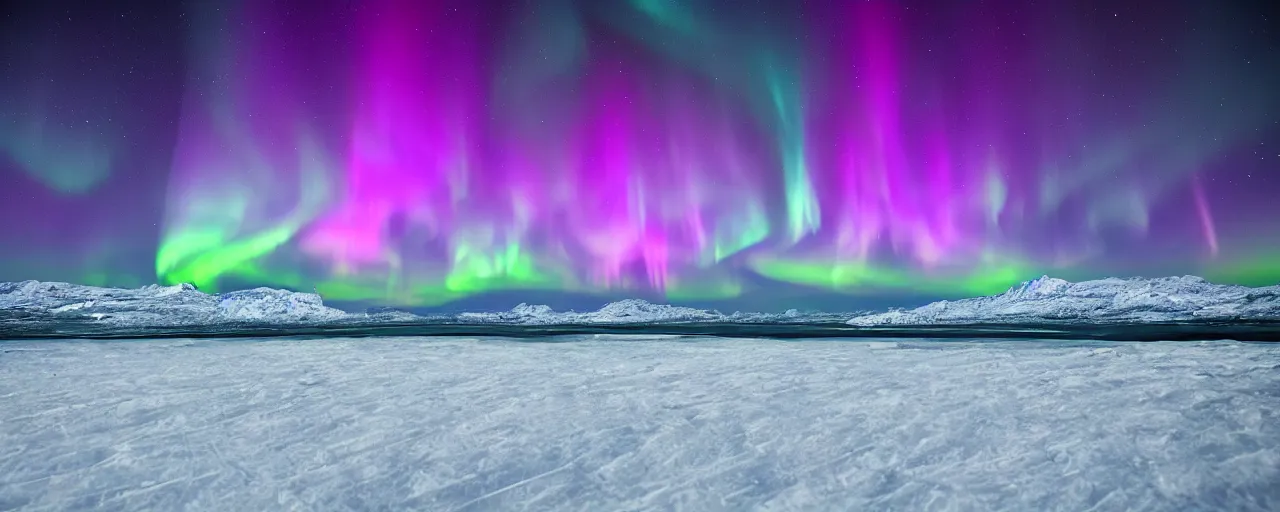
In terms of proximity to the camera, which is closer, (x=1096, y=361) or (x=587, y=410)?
(x=587, y=410)

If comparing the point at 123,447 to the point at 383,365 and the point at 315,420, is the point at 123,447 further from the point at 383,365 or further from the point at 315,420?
the point at 383,365

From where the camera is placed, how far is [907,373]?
886 cm

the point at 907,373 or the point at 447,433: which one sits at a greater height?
the point at 907,373

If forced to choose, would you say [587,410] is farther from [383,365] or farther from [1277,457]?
[1277,457]

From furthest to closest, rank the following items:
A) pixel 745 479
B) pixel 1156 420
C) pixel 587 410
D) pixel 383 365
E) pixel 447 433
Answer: pixel 383 365, pixel 587 410, pixel 447 433, pixel 1156 420, pixel 745 479

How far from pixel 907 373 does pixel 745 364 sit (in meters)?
2.69

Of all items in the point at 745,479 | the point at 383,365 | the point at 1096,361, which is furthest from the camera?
the point at 383,365

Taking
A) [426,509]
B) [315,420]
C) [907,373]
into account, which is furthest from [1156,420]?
[315,420]

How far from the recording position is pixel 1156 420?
233 inches

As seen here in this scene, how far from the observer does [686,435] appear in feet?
21.2

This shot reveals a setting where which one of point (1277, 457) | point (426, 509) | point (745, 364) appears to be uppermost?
point (745, 364)

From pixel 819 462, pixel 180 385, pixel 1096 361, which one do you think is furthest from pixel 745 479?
pixel 180 385

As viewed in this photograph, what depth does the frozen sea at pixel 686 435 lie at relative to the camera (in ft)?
16.4

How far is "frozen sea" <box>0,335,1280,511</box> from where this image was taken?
16.4 ft
